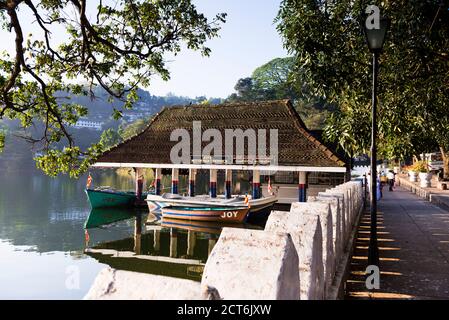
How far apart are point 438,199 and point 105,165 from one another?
2068 cm

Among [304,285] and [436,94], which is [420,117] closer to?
[436,94]

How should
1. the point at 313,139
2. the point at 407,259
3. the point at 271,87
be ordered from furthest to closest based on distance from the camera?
1. the point at 271,87
2. the point at 313,139
3. the point at 407,259

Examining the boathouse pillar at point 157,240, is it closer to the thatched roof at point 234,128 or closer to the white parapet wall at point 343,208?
the thatched roof at point 234,128

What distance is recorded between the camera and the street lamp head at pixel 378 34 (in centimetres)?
674

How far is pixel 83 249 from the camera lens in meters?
18.1

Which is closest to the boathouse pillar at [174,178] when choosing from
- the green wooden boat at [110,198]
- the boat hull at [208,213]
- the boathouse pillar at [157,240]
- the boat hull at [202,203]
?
the boat hull at [202,203]

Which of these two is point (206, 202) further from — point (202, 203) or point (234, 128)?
point (234, 128)

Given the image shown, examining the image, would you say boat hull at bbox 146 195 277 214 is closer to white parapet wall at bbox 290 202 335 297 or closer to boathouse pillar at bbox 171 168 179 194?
boathouse pillar at bbox 171 168 179 194

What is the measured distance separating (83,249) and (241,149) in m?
11.2

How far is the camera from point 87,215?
27531 millimetres

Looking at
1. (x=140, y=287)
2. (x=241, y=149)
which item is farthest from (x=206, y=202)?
(x=140, y=287)

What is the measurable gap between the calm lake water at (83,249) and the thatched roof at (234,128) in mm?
4300
